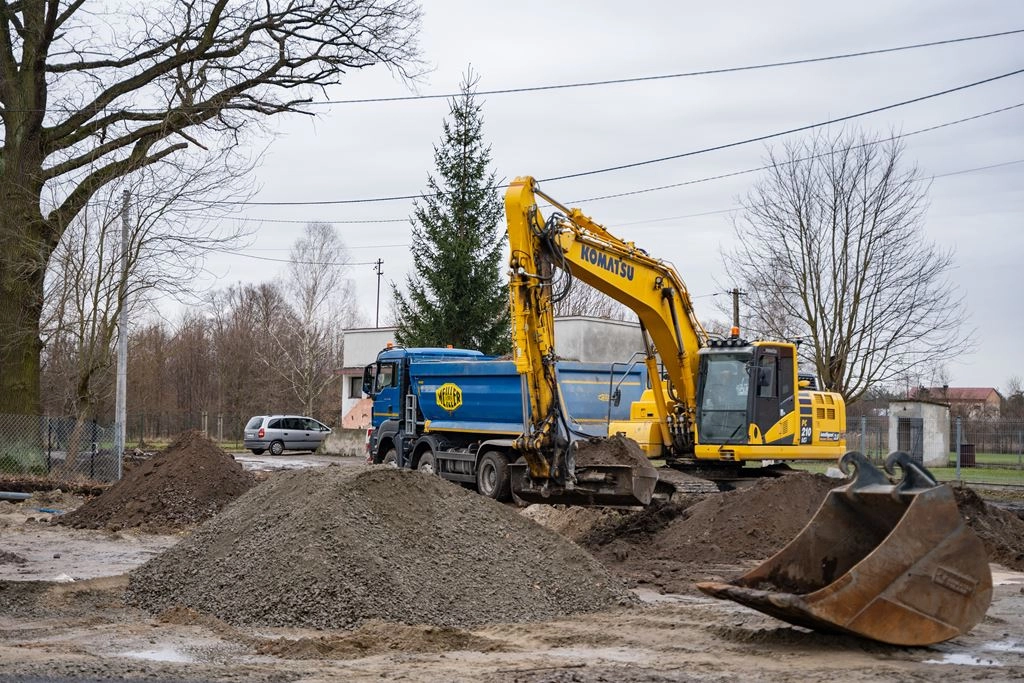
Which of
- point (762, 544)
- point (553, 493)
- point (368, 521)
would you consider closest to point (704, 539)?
point (762, 544)

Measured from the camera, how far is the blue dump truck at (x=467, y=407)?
61.9ft

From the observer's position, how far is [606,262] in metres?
15.9

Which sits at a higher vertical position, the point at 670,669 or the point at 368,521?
the point at 368,521

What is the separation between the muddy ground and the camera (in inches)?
274

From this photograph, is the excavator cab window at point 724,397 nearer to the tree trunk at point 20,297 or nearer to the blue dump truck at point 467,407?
the blue dump truck at point 467,407

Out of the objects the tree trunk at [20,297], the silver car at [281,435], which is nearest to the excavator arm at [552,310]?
the tree trunk at [20,297]

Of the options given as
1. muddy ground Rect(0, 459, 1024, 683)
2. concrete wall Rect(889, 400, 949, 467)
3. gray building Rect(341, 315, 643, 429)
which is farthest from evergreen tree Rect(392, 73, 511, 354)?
muddy ground Rect(0, 459, 1024, 683)

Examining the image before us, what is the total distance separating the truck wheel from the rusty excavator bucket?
407 inches

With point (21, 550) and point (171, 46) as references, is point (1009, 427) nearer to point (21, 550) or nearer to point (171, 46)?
point (171, 46)

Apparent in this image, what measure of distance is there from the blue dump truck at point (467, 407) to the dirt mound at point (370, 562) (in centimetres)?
734

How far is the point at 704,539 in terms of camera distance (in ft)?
43.6

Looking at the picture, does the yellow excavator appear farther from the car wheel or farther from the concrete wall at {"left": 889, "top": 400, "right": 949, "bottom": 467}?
the concrete wall at {"left": 889, "top": 400, "right": 949, "bottom": 467}

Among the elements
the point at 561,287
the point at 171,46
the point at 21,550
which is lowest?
the point at 21,550

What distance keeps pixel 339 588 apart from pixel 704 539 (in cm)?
591
